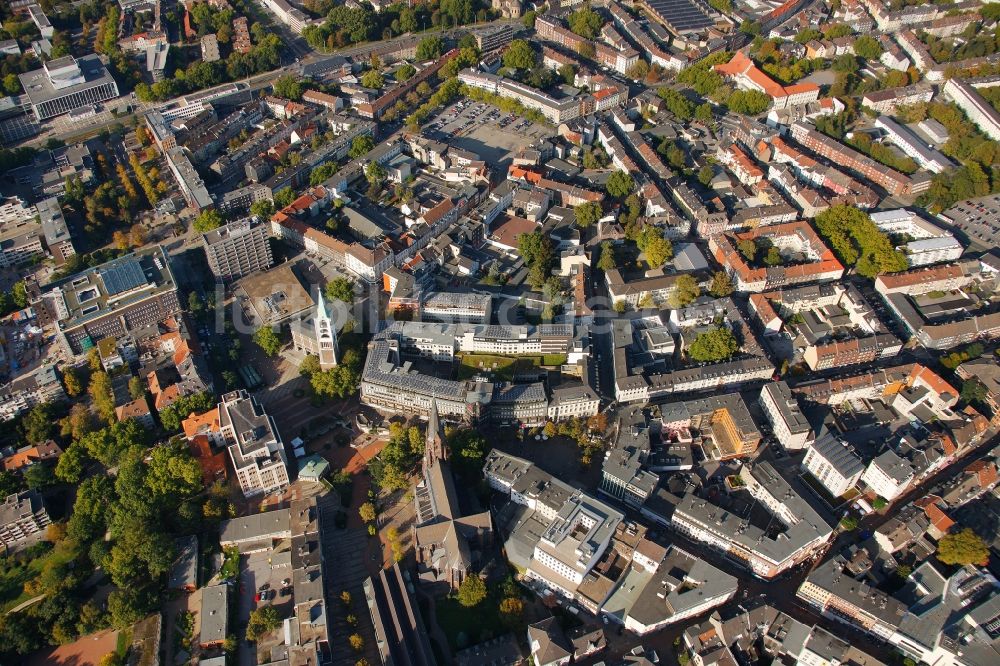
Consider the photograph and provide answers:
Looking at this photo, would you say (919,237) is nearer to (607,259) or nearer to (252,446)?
(607,259)

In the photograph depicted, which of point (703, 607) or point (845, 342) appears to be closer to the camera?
point (703, 607)

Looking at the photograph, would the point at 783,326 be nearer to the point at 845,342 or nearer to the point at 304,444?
the point at 845,342

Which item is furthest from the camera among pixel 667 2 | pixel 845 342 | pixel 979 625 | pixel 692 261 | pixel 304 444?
pixel 667 2

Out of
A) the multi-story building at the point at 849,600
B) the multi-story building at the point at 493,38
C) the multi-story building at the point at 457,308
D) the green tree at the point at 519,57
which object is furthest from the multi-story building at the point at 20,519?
the multi-story building at the point at 493,38

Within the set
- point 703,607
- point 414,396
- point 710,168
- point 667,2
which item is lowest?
point 703,607

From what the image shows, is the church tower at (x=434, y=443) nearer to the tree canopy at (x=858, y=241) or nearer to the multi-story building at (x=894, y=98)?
the tree canopy at (x=858, y=241)

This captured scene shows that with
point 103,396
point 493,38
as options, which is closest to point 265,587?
point 103,396

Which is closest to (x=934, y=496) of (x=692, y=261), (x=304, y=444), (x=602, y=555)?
(x=602, y=555)
